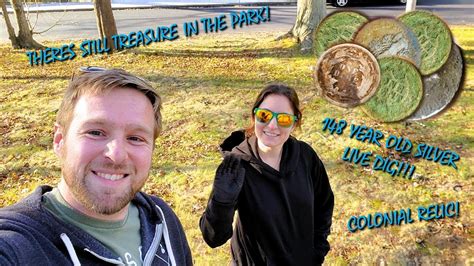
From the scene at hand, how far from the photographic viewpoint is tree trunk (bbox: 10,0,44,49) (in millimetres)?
9836

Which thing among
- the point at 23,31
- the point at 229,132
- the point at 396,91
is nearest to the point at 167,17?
the point at 23,31

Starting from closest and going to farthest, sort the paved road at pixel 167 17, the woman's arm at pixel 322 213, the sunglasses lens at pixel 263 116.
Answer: the sunglasses lens at pixel 263 116, the woman's arm at pixel 322 213, the paved road at pixel 167 17

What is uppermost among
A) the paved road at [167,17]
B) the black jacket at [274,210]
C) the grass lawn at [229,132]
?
the black jacket at [274,210]

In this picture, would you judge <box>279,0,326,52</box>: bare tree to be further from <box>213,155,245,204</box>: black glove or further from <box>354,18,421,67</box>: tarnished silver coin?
<box>213,155,245,204</box>: black glove

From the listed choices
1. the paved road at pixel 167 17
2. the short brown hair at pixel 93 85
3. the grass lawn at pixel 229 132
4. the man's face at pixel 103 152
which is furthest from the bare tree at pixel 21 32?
the man's face at pixel 103 152

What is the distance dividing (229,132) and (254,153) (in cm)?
323

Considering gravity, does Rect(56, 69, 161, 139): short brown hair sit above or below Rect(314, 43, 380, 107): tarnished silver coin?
above

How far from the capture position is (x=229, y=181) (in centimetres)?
187

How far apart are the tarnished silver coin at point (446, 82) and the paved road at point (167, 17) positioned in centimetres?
733

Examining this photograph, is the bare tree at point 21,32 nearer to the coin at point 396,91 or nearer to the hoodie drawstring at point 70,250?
the coin at point 396,91

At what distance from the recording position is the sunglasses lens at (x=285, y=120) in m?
2.05

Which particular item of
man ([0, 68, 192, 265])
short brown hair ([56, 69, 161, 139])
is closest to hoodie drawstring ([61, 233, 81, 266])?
man ([0, 68, 192, 265])

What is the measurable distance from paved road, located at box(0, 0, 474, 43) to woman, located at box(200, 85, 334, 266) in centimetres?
1032

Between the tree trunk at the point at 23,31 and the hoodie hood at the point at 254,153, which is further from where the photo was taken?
the tree trunk at the point at 23,31
